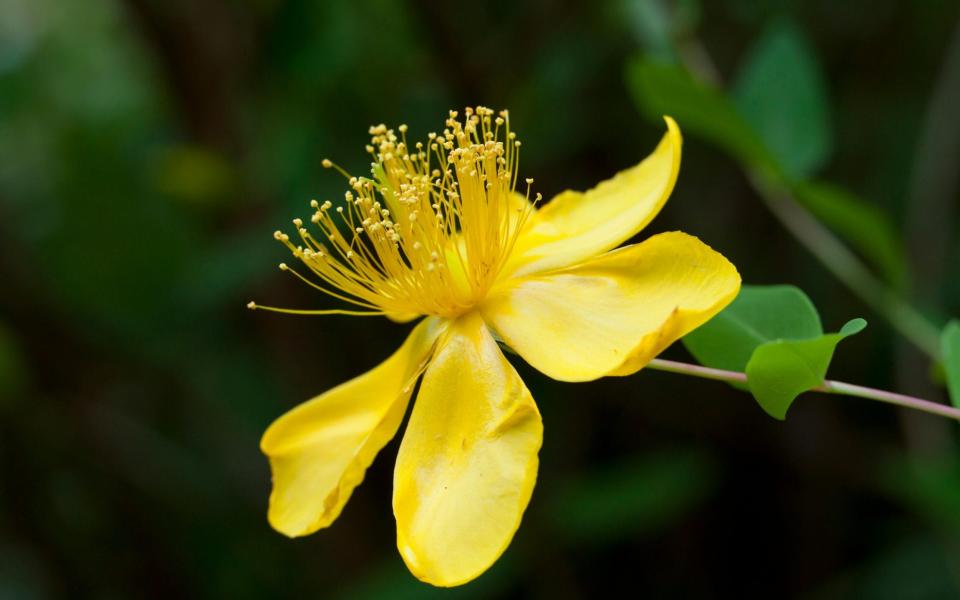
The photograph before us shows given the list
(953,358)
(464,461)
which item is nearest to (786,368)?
(953,358)

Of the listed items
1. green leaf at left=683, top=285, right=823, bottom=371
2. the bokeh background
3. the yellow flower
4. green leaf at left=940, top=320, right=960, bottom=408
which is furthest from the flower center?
the bokeh background

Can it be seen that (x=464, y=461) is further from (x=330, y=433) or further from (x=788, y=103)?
(x=788, y=103)

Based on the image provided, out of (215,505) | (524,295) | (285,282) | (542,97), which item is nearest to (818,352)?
(524,295)

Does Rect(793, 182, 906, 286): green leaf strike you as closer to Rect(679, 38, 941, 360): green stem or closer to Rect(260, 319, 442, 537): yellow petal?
Rect(679, 38, 941, 360): green stem

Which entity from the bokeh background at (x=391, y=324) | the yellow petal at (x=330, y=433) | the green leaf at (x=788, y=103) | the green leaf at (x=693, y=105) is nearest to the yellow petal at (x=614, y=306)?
the yellow petal at (x=330, y=433)

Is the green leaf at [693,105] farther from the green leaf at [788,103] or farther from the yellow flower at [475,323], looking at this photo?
the yellow flower at [475,323]

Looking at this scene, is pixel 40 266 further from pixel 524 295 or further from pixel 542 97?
pixel 524 295
